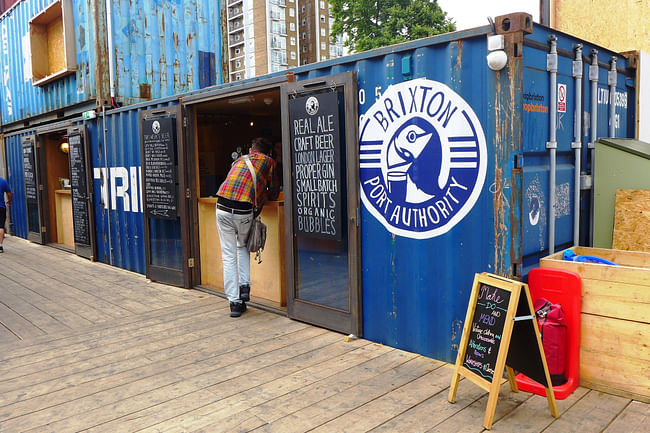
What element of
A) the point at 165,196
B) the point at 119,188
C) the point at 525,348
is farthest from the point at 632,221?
the point at 119,188

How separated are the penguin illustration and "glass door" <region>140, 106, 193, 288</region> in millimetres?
3410

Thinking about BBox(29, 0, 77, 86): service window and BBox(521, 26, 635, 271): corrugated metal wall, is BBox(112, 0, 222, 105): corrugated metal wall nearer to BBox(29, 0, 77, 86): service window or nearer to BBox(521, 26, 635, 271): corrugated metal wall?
BBox(29, 0, 77, 86): service window

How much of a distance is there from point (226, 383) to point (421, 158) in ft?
7.23

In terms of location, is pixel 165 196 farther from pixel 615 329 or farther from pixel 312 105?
pixel 615 329

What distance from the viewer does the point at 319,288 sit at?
5.18m

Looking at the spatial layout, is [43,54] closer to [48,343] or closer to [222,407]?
[48,343]

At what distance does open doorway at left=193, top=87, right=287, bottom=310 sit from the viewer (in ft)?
19.7

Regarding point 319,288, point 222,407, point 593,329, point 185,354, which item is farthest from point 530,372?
point 185,354

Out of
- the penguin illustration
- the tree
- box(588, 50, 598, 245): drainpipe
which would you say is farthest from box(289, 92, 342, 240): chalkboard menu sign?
the tree

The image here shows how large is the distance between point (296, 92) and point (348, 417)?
3.02 metres

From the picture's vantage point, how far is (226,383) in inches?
154

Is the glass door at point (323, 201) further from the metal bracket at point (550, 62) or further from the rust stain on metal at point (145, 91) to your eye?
the rust stain on metal at point (145, 91)

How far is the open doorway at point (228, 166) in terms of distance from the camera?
6.01 meters

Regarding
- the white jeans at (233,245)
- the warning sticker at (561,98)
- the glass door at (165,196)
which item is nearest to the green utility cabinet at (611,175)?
the warning sticker at (561,98)
